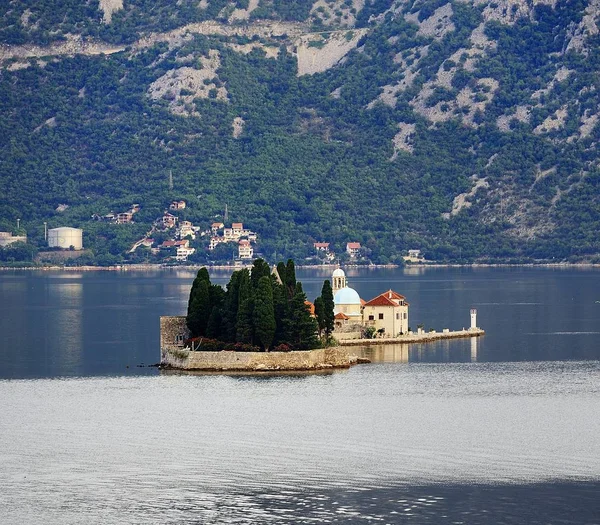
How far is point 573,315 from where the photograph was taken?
154 metres

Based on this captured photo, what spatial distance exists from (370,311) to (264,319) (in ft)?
78.0

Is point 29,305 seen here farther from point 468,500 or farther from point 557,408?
point 468,500

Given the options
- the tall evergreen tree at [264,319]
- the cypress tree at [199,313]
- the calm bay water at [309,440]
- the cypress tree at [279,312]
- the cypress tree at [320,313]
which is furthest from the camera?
the cypress tree at [320,313]

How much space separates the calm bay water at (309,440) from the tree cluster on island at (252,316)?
3.52m

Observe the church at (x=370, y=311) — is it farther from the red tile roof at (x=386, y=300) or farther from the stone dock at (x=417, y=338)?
the stone dock at (x=417, y=338)

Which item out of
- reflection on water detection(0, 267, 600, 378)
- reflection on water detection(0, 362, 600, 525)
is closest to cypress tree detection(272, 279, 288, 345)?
reflection on water detection(0, 362, 600, 525)

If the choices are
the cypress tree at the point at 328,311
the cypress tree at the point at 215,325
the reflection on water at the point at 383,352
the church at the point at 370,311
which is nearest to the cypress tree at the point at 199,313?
the cypress tree at the point at 215,325

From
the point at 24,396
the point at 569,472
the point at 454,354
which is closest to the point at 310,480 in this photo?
the point at 569,472

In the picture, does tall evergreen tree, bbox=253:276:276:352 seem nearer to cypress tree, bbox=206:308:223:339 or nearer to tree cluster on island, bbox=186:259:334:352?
tree cluster on island, bbox=186:259:334:352

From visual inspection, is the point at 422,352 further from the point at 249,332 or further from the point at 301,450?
the point at 301,450

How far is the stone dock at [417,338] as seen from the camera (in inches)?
4528

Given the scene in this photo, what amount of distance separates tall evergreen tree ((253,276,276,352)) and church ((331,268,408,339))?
1953 centimetres

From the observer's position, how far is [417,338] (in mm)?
119750

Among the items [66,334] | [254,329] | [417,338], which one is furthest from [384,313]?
[66,334]
